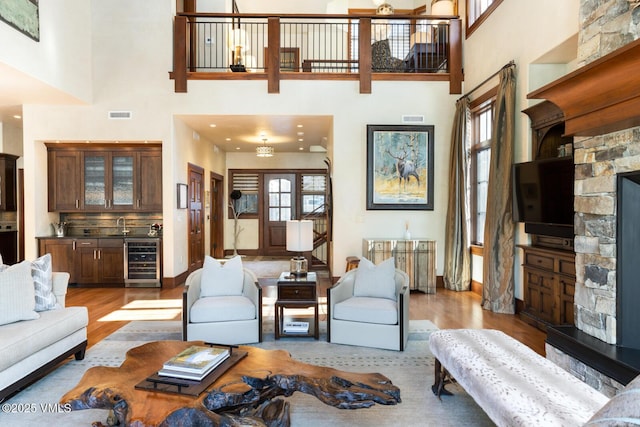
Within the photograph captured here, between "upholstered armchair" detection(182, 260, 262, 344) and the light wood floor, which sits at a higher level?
"upholstered armchair" detection(182, 260, 262, 344)

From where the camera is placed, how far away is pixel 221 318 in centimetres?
377

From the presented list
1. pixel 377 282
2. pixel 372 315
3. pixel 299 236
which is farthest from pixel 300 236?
pixel 372 315

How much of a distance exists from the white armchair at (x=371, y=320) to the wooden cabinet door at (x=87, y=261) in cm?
497

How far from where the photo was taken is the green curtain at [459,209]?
20.8ft

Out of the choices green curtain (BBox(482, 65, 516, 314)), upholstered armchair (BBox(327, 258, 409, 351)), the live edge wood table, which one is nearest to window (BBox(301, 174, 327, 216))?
green curtain (BBox(482, 65, 516, 314))

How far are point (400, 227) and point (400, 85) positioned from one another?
8.29 ft

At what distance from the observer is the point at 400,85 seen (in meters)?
6.74

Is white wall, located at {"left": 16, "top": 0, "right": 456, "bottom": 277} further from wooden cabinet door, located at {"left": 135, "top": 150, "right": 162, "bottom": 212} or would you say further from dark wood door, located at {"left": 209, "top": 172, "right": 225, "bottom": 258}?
dark wood door, located at {"left": 209, "top": 172, "right": 225, "bottom": 258}

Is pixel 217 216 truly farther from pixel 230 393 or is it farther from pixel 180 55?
pixel 230 393

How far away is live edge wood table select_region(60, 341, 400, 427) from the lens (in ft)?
6.02

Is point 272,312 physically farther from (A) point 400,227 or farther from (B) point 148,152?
(B) point 148,152

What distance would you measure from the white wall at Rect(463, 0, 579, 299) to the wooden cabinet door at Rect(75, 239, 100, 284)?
6.83 m

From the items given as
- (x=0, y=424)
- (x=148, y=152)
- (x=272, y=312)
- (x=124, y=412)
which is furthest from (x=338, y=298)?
(x=148, y=152)

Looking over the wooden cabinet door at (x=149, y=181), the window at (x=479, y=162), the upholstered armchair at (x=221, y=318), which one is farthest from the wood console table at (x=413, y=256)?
the wooden cabinet door at (x=149, y=181)
